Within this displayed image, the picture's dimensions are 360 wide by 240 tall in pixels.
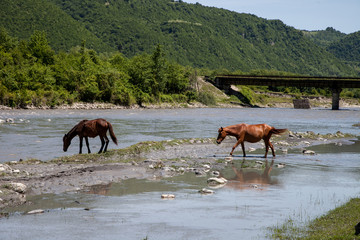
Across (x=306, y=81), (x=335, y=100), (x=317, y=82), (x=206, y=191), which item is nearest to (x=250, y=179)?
(x=206, y=191)

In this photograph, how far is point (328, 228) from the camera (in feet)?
32.8

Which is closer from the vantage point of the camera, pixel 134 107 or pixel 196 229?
pixel 196 229

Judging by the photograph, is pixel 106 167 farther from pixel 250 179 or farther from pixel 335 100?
pixel 335 100

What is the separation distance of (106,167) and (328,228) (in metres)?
10.0

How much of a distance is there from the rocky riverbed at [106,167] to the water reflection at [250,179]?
122 cm

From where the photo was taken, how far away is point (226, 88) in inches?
5733

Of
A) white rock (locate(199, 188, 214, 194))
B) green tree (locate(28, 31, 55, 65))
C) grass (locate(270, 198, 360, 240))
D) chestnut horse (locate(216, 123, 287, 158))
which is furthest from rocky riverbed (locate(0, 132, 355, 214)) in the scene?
green tree (locate(28, 31, 55, 65))

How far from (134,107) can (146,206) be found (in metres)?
89.6

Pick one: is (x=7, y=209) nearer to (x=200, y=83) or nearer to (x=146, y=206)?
(x=146, y=206)

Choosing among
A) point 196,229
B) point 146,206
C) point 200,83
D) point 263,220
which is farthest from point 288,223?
point 200,83

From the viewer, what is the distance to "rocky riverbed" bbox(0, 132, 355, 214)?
13891 millimetres

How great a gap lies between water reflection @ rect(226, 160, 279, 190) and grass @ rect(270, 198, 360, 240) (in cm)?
420

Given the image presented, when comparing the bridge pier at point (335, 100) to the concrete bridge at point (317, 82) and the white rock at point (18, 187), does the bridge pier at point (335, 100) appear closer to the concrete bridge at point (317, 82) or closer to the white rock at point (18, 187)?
the concrete bridge at point (317, 82)

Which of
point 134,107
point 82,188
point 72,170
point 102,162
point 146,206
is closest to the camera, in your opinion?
point 146,206
